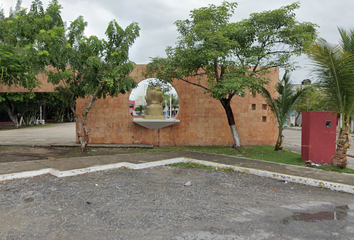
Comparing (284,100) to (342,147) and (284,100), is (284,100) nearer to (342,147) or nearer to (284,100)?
(284,100)

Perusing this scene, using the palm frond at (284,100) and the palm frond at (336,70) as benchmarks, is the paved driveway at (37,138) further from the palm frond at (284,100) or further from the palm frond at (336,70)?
the palm frond at (336,70)

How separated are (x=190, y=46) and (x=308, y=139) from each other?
16.4 feet

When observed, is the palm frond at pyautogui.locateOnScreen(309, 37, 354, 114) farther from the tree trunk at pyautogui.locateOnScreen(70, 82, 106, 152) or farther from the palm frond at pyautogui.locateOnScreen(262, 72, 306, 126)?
the tree trunk at pyautogui.locateOnScreen(70, 82, 106, 152)

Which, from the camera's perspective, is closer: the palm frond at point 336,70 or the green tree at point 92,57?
the palm frond at point 336,70

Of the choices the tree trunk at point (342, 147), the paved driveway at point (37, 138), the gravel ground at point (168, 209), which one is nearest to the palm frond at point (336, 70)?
the tree trunk at point (342, 147)

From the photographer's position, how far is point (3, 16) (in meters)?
18.4

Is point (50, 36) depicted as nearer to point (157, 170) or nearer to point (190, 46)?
point (190, 46)

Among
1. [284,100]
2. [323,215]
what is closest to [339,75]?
[284,100]

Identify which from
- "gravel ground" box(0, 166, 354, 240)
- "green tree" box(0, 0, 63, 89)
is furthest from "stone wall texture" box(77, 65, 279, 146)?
"gravel ground" box(0, 166, 354, 240)

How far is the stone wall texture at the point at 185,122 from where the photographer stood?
41.3 feet

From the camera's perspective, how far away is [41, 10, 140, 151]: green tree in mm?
8555

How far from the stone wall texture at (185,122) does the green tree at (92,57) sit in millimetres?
2800

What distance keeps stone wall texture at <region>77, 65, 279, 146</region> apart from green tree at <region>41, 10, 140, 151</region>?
110 inches

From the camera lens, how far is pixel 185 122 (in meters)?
12.7
